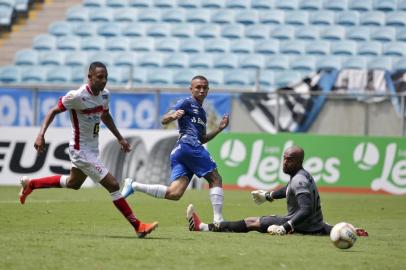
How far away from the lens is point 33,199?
19688 millimetres

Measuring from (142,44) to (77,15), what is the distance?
299 cm

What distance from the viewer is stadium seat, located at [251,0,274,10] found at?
103 ft

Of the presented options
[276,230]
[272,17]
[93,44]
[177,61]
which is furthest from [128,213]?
[272,17]

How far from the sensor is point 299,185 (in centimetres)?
1202

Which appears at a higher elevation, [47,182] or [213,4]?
[213,4]

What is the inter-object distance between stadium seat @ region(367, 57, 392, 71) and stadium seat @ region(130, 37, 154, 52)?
6.48m

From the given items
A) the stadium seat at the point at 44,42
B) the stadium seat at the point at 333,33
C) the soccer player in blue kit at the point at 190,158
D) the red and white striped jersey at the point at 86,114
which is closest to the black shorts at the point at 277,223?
the soccer player in blue kit at the point at 190,158

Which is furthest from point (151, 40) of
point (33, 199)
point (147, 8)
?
point (33, 199)

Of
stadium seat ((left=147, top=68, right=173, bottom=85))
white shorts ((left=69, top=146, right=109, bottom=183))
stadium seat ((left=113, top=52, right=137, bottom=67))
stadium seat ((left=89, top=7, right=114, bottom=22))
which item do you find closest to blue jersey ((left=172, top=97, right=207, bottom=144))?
white shorts ((left=69, top=146, right=109, bottom=183))

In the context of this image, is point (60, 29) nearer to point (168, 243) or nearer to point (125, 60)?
point (125, 60)

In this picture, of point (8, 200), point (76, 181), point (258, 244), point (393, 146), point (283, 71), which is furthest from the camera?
point (283, 71)

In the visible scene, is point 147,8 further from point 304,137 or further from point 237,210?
point 237,210

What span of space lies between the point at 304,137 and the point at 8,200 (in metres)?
8.10

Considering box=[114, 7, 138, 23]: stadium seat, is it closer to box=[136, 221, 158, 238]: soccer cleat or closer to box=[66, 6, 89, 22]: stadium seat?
box=[66, 6, 89, 22]: stadium seat
